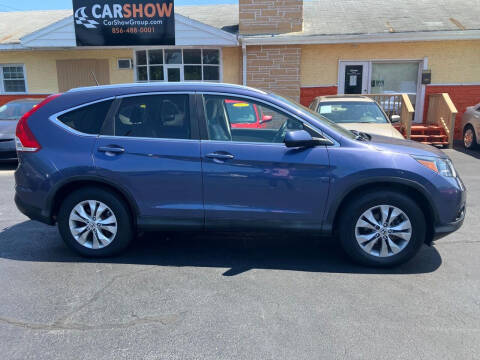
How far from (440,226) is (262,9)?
11694mm

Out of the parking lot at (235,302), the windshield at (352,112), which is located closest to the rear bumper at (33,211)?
the parking lot at (235,302)

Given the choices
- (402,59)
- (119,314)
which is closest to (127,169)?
(119,314)

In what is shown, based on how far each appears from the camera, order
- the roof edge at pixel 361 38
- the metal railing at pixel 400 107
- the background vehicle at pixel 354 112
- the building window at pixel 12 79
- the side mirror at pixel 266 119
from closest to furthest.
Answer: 1. the side mirror at pixel 266 119
2. the background vehicle at pixel 354 112
3. the metal railing at pixel 400 107
4. the roof edge at pixel 361 38
5. the building window at pixel 12 79

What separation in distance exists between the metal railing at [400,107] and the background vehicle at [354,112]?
3244 mm

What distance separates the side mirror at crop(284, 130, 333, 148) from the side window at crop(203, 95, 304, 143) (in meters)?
0.19

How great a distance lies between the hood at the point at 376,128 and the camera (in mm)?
7512

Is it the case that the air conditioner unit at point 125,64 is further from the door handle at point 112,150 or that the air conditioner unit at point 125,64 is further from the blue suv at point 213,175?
A: the door handle at point 112,150

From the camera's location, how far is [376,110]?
8.75 meters

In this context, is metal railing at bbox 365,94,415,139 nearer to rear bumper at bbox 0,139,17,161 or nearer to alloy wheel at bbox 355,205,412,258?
alloy wheel at bbox 355,205,412,258

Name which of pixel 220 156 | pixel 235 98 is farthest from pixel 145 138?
pixel 235 98

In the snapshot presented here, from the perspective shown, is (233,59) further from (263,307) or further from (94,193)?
(263,307)

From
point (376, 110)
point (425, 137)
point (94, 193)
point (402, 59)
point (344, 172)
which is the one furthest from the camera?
point (402, 59)

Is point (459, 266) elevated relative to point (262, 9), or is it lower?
lower

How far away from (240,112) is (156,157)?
1.46 m
